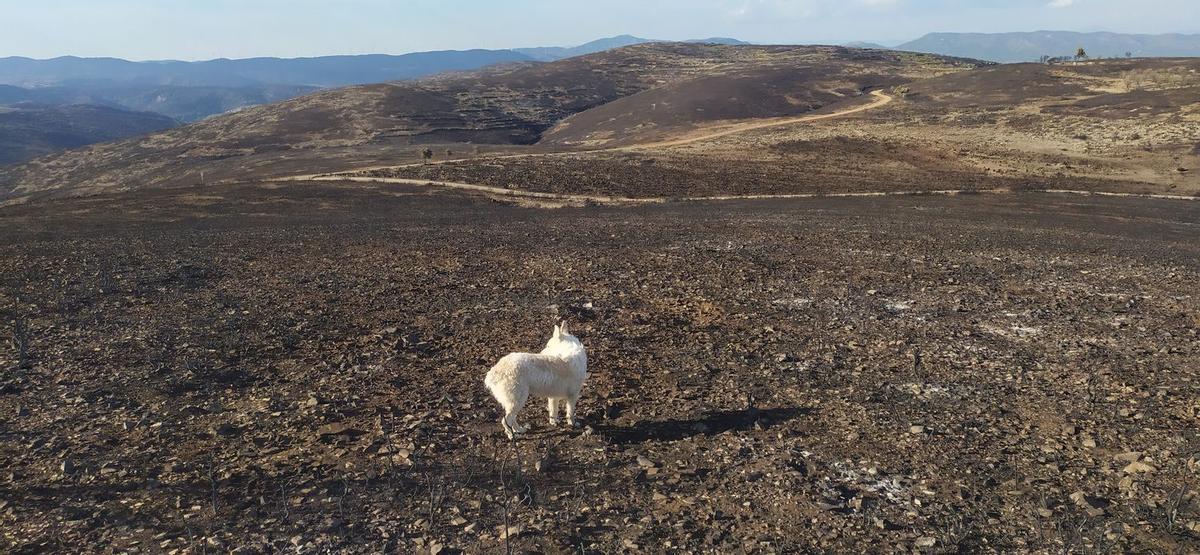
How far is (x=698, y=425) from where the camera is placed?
393 inches

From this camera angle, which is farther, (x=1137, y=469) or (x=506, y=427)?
(x=506, y=427)

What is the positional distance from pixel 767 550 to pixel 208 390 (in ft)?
31.0

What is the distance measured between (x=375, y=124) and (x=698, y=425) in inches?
4222

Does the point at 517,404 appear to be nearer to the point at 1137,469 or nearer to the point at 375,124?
the point at 1137,469

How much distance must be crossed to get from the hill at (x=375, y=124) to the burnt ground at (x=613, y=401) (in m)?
49.8

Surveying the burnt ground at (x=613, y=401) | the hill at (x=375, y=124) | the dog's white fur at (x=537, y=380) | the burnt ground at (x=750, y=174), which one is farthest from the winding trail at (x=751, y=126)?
the dog's white fur at (x=537, y=380)

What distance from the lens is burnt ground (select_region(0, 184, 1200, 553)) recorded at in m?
7.57

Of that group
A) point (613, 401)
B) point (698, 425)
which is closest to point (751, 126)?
point (613, 401)

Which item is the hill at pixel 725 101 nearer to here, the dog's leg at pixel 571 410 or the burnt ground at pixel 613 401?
the burnt ground at pixel 613 401

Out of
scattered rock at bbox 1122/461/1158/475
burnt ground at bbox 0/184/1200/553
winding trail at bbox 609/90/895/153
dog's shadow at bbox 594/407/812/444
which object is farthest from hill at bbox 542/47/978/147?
scattered rock at bbox 1122/461/1158/475

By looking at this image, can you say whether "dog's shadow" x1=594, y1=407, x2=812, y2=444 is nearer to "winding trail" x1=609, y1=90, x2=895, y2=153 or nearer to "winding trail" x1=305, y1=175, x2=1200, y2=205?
"winding trail" x1=305, y1=175, x2=1200, y2=205

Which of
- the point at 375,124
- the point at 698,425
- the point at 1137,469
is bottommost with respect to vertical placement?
the point at 1137,469

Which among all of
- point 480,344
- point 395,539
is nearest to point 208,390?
point 480,344

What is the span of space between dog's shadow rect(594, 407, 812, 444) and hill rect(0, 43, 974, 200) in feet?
192
